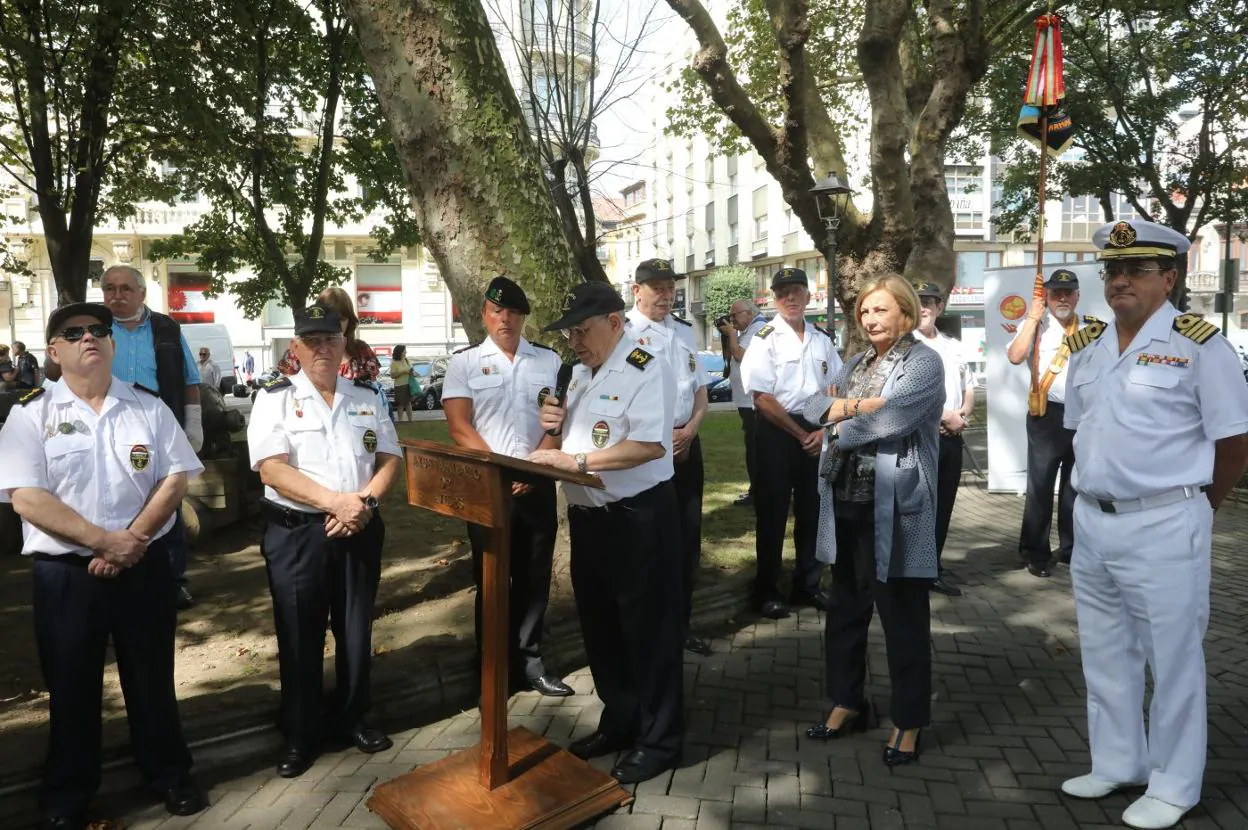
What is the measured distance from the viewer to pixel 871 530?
3736 mm

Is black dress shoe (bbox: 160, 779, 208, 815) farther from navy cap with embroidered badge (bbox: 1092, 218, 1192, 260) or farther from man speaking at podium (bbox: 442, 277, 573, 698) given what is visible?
navy cap with embroidered badge (bbox: 1092, 218, 1192, 260)

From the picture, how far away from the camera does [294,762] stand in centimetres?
372

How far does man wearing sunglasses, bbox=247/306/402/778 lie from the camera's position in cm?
367

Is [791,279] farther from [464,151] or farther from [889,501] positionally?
[889,501]

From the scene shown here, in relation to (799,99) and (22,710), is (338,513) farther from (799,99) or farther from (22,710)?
(799,99)

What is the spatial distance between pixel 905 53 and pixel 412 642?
11.6 m

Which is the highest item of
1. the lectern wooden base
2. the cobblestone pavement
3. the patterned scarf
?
the patterned scarf

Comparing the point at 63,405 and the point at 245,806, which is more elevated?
the point at 63,405

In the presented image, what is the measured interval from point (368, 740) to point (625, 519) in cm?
155

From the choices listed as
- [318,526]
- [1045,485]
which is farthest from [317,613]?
[1045,485]

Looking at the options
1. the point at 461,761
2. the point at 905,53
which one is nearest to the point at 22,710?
the point at 461,761

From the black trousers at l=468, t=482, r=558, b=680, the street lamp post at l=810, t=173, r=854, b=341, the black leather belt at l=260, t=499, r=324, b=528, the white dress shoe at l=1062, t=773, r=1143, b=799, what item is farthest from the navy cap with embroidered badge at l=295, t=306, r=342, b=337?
the street lamp post at l=810, t=173, r=854, b=341

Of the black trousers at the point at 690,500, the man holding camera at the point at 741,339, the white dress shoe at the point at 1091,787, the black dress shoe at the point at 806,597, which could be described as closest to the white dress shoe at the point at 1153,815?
the white dress shoe at the point at 1091,787

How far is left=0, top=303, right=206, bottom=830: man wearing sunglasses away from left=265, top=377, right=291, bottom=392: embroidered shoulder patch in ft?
1.34
